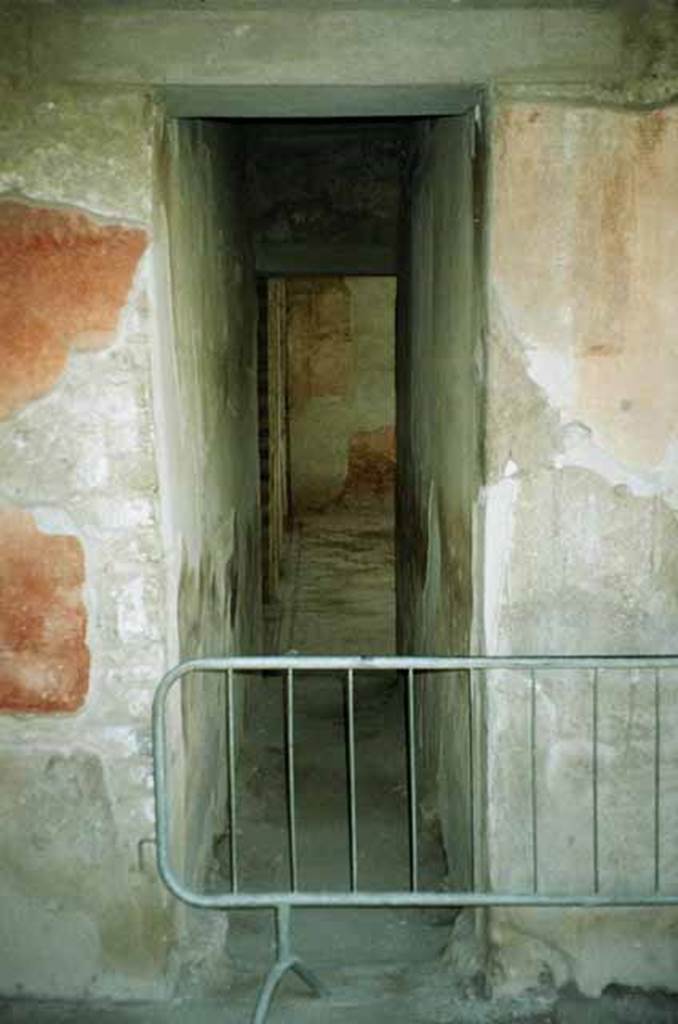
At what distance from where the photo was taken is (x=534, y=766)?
2887 mm

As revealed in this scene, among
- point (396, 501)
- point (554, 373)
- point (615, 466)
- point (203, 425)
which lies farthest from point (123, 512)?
point (396, 501)

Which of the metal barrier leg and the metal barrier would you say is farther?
the metal barrier leg

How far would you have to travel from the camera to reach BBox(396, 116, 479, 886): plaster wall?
3195 mm

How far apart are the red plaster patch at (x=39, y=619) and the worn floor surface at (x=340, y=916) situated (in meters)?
0.87

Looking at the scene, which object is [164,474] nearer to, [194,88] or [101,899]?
[194,88]

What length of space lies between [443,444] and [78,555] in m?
1.38

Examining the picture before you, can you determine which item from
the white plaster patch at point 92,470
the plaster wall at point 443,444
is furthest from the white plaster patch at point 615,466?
the white plaster patch at point 92,470

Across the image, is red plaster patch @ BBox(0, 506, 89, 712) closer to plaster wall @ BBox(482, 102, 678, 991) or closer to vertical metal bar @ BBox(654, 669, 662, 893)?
plaster wall @ BBox(482, 102, 678, 991)

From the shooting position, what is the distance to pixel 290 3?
2633 millimetres

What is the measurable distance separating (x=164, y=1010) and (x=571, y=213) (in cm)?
236

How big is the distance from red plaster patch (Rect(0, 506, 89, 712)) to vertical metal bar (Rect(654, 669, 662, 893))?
1505mm

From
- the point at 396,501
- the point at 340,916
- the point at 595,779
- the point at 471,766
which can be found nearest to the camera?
the point at 595,779

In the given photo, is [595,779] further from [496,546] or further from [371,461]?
[371,461]

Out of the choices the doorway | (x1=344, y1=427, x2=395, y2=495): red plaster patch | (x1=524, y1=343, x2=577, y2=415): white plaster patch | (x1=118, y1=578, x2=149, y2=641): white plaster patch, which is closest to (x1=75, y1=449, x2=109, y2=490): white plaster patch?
(x1=118, y1=578, x2=149, y2=641): white plaster patch
